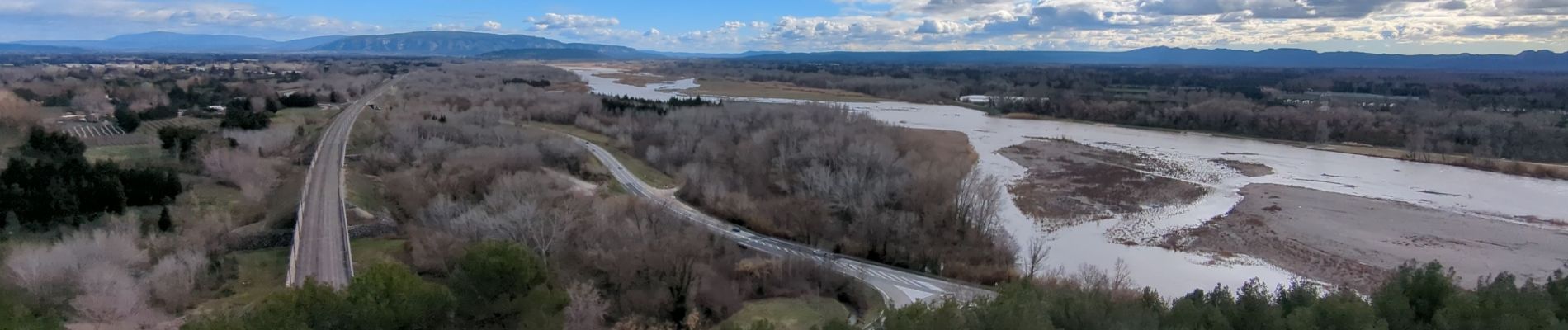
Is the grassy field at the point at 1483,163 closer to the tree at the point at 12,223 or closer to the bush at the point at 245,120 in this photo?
the tree at the point at 12,223

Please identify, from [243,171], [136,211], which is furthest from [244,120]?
[136,211]

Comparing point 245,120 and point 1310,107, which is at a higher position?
point 1310,107

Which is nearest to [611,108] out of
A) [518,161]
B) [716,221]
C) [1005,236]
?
[518,161]

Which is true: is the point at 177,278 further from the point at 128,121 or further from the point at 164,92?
the point at 164,92

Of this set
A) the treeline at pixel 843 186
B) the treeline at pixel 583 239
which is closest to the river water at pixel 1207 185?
the treeline at pixel 843 186

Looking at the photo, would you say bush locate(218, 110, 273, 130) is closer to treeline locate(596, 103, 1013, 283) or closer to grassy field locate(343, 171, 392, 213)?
grassy field locate(343, 171, 392, 213)

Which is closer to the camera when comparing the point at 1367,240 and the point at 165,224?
the point at 165,224
